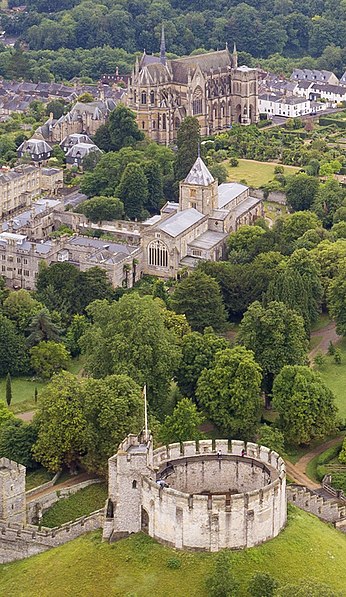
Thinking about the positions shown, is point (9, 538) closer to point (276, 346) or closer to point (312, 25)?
point (276, 346)

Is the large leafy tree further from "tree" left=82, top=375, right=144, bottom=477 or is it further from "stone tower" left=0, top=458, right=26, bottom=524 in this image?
"stone tower" left=0, top=458, right=26, bottom=524

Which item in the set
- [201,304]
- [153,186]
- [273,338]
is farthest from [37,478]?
[153,186]

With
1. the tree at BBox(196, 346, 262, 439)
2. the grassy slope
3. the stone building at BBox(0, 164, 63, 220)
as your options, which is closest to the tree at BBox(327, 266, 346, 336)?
the tree at BBox(196, 346, 262, 439)

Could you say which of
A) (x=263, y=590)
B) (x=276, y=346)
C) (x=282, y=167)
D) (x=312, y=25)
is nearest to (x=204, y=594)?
(x=263, y=590)

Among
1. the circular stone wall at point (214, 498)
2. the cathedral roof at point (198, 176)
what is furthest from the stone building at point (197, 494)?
the cathedral roof at point (198, 176)

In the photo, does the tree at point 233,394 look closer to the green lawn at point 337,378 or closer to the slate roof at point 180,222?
the green lawn at point 337,378

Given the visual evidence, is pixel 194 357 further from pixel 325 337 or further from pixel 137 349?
pixel 325 337
